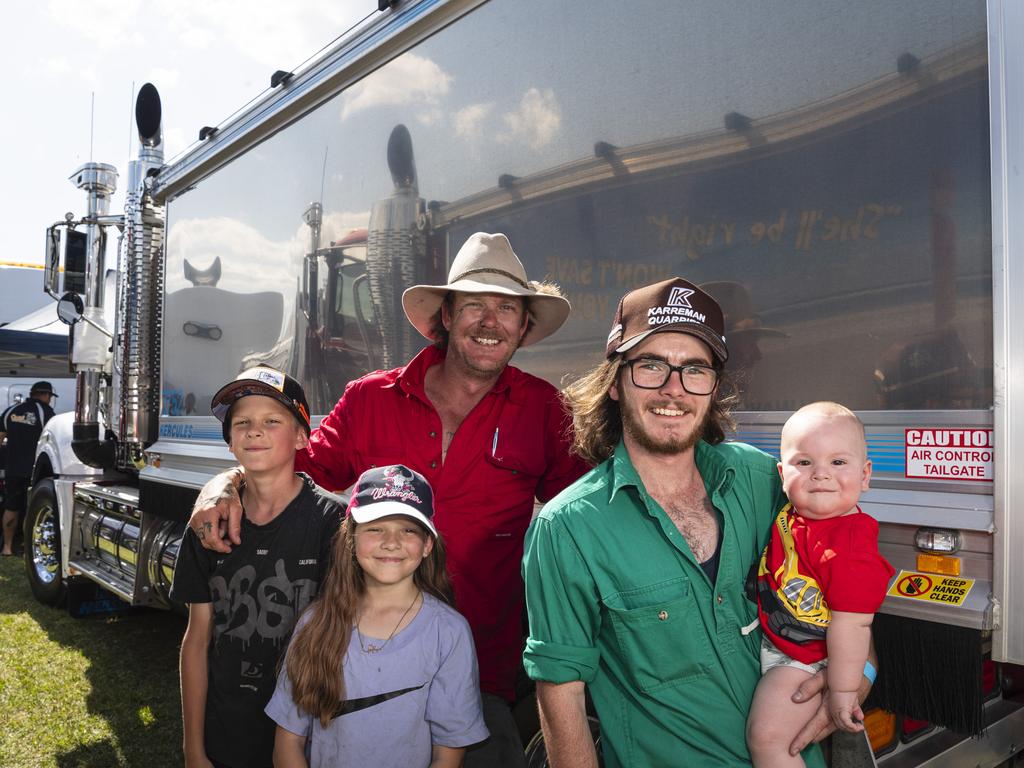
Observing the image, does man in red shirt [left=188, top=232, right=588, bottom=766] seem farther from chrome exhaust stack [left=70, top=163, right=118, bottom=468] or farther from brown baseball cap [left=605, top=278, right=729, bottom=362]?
chrome exhaust stack [left=70, top=163, right=118, bottom=468]

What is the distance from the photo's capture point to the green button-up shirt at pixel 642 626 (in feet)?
5.68

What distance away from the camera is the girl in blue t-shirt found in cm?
204

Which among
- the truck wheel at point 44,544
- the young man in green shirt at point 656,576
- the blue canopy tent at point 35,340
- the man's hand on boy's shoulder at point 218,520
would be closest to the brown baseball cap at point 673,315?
the young man in green shirt at point 656,576

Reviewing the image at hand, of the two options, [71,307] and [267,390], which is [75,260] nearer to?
[71,307]

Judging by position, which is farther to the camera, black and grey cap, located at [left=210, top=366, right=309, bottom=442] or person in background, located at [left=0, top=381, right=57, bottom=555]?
person in background, located at [left=0, top=381, right=57, bottom=555]

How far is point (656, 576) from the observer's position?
175cm

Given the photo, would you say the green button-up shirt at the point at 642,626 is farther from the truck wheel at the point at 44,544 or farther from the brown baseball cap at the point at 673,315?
the truck wheel at the point at 44,544

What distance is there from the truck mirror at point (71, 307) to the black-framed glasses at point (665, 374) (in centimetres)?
560

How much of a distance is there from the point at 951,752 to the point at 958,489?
3.68 ft

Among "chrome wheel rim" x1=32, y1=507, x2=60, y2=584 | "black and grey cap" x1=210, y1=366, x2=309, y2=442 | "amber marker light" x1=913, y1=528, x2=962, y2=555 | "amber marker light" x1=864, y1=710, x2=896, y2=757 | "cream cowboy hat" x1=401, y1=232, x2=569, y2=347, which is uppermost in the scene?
Result: "cream cowboy hat" x1=401, y1=232, x2=569, y2=347

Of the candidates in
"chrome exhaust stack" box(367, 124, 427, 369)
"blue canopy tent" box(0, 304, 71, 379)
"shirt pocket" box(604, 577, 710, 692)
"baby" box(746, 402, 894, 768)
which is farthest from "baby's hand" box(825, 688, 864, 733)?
"blue canopy tent" box(0, 304, 71, 379)

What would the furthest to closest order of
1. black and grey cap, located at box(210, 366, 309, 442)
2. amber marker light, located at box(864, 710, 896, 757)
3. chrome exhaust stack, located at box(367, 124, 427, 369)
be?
chrome exhaust stack, located at box(367, 124, 427, 369), black and grey cap, located at box(210, 366, 309, 442), amber marker light, located at box(864, 710, 896, 757)

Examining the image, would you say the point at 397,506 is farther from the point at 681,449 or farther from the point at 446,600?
the point at 681,449

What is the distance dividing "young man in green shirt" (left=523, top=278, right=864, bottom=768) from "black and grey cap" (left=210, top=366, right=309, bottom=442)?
3.19ft
